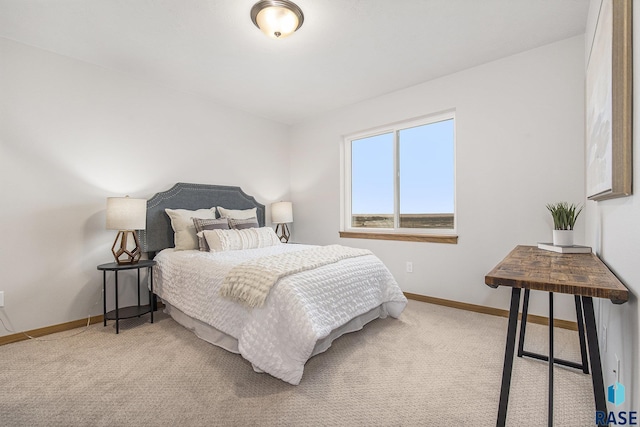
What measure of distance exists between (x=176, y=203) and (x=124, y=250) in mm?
791

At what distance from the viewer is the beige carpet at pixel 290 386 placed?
1.49m

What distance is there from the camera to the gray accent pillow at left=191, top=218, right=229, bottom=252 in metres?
3.04

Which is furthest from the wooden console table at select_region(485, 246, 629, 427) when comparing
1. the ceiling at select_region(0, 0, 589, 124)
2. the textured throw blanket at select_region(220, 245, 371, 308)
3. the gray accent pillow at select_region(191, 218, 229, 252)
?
the gray accent pillow at select_region(191, 218, 229, 252)

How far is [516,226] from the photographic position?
109 inches

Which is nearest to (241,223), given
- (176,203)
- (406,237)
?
(176,203)

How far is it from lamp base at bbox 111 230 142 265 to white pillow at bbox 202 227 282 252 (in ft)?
2.06

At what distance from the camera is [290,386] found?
1743 mm

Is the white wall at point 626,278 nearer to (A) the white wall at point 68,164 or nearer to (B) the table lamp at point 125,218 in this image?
(B) the table lamp at point 125,218

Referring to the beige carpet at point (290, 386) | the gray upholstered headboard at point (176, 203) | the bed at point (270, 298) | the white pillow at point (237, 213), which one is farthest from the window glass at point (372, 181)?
the beige carpet at point (290, 386)

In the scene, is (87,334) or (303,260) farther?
(87,334)

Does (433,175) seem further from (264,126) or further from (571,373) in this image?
(264,126)

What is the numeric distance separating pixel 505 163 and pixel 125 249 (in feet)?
12.3

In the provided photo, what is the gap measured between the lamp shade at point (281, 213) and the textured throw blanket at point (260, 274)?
1856mm

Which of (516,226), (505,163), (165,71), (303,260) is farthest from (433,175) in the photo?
(165,71)
